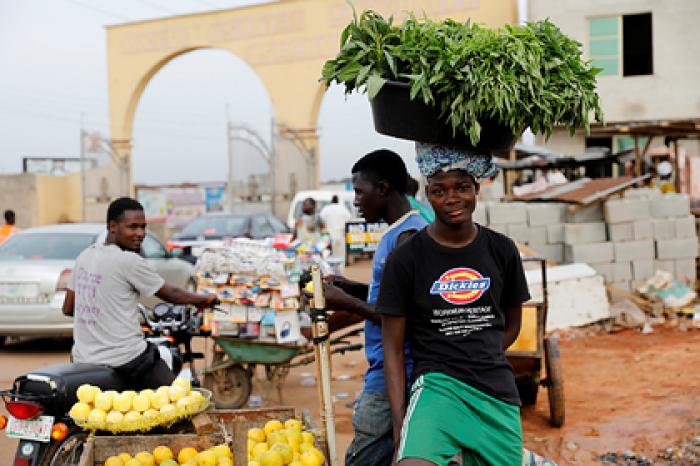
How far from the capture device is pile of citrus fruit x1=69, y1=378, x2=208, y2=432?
393 centimetres

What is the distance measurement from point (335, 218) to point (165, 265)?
6434 millimetres

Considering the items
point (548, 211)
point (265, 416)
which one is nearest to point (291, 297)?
point (265, 416)

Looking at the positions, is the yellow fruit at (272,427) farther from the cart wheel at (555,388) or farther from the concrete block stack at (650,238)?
the concrete block stack at (650,238)

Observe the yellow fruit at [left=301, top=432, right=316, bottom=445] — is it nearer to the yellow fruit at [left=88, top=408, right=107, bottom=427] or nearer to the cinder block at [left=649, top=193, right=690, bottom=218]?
the yellow fruit at [left=88, top=408, right=107, bottom=427]

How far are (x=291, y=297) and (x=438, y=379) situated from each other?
378 centimetres

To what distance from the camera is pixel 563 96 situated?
3.02 m

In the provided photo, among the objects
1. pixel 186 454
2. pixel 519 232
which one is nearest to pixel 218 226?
pixel 519 232

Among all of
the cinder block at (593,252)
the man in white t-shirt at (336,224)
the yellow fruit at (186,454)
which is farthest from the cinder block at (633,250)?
the yellow fruit at (186,454)

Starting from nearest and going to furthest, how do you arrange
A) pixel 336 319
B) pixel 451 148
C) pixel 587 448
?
pixel 451 148 < pixel 336 319 < pixel 587 448

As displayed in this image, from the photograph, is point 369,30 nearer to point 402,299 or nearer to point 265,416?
point 402,299

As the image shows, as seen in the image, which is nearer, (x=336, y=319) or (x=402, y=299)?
(x=402, y=299)

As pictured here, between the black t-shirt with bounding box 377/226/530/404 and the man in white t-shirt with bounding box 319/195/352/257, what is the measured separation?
14.1 metres

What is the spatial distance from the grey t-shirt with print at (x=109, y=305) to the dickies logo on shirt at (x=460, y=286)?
2500 millimetres

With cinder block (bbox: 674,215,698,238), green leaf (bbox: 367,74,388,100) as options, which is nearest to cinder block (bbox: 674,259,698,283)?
cinder block (bbox: 674,215,698,238)
